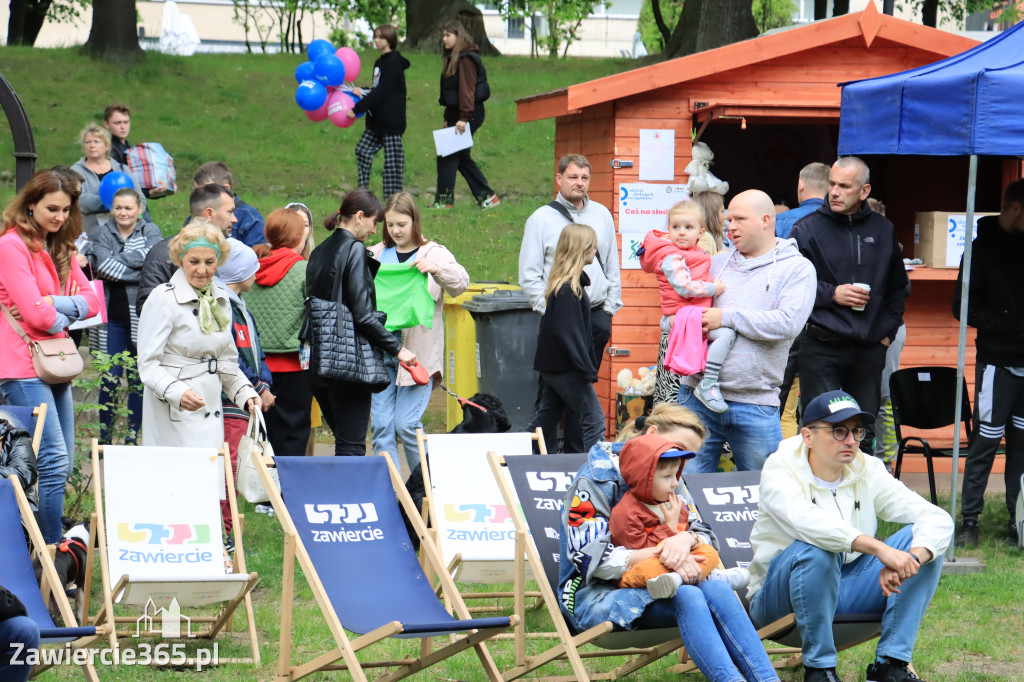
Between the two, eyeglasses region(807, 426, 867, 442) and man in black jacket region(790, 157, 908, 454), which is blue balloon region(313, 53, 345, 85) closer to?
man in black jacket region(790, 157, 908, 454)

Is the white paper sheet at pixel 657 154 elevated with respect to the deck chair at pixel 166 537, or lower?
elevated

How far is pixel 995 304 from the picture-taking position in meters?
7.39

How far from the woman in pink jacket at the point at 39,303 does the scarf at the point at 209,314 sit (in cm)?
61

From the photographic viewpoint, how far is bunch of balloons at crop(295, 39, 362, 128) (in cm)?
1361

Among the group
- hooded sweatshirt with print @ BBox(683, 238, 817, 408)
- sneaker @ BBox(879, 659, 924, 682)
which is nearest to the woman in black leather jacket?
hooded sweatshirt with print @ BBox(683, 238, 817, 408)

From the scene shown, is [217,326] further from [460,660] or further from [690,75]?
[690,75]

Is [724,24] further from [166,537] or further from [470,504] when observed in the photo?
[166,537]

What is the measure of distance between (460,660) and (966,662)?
7.29ft

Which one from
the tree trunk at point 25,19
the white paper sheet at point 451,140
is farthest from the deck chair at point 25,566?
the tree trunk at point 25,19

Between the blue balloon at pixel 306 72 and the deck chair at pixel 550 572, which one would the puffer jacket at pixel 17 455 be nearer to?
the deck chair at pixel 550 572

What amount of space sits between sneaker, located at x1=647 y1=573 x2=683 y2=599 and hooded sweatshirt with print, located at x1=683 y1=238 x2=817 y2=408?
1893mm

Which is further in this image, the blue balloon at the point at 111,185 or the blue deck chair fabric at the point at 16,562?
the blue balloon at the point at 111,185

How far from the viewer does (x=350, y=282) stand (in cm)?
716

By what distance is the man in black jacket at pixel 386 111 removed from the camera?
→ 1398 centimetres
